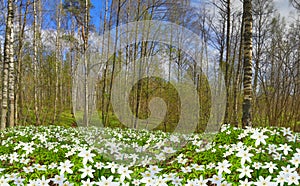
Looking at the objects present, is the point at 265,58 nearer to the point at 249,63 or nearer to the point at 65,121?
the point at 249,63

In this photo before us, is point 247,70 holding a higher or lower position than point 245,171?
higher

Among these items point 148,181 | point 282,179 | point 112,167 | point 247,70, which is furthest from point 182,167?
point 247,70

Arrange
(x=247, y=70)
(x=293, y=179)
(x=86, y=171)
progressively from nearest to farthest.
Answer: (x=293, y=179)
(x=86, y=171)
(x=247, y=70)

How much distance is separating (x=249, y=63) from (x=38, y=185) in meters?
5.45

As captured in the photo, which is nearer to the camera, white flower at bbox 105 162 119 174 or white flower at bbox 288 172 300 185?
white flower at bbox 288 172 300 185

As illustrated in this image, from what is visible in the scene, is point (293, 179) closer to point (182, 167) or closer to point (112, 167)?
point (182, 167)

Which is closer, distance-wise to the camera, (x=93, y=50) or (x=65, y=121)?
(x=93, y=50)

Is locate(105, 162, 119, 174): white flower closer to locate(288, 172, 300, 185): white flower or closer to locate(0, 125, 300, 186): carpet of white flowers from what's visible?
locate(0, 125, 300, 186): carpet of white flowers

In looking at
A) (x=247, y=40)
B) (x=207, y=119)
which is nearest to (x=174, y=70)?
(x=207, y=119)

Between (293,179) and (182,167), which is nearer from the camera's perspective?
(293,179)

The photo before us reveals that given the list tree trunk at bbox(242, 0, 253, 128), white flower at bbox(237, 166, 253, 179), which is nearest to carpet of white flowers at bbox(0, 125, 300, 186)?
white flower at bbox(237, 166, 253, 179)

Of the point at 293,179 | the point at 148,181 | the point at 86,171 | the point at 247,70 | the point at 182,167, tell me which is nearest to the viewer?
the point at 293,179

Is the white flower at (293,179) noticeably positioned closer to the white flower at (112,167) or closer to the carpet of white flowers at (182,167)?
the carpet of white flowers at (182,167)

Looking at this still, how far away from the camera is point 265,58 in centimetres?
1839
